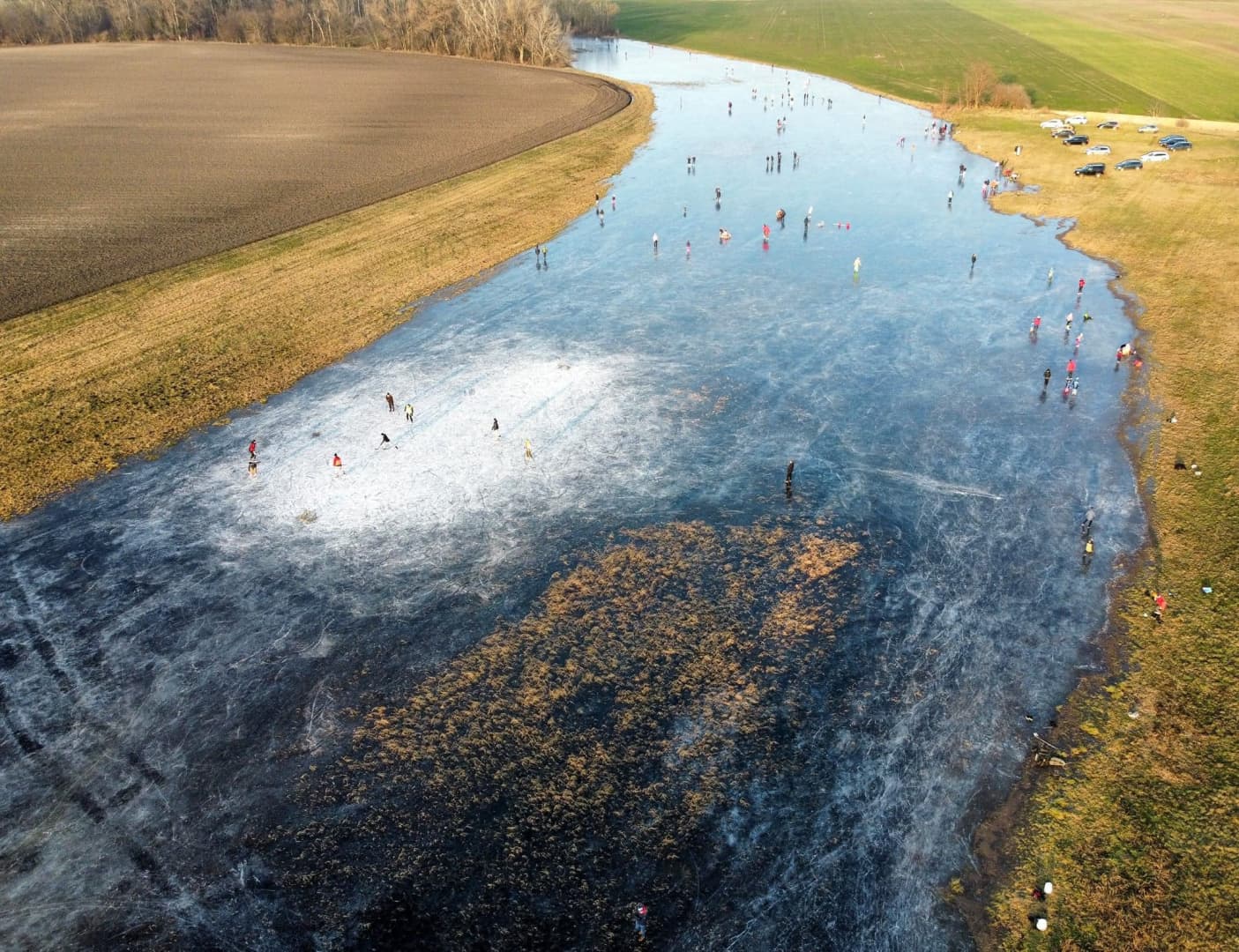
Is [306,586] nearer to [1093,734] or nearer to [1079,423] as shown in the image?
[1093,734]

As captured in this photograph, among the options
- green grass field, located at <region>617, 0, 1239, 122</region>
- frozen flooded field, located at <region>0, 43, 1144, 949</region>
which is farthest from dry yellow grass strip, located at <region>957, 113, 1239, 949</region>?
green grass field, located at <region>617, 0, 1239, 122</region>

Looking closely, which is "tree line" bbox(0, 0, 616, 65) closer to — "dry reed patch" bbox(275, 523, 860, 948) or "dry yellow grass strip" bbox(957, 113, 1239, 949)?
"dry yellow grass strip" bbox(957, 113, 1239, 949)

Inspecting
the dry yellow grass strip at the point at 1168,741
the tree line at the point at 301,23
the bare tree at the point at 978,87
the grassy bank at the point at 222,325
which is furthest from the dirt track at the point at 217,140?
the dry yellow grass strip at the point at 1168,741

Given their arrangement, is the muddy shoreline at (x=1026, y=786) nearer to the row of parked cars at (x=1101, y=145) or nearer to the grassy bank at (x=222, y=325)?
the grassy bank at (x=222, y=325)

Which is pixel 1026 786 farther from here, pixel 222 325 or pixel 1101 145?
pixel 1101 145

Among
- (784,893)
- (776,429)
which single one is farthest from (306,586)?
(776,429)

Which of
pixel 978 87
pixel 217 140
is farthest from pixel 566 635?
pixel 978 87
